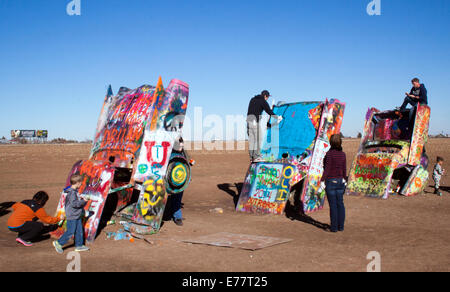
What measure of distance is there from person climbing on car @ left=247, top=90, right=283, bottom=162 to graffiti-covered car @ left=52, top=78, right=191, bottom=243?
261 cm

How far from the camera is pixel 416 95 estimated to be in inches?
481

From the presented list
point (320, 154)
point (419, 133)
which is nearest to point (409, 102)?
point (419, 133)

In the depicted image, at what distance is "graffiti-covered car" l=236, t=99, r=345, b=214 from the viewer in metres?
9.34

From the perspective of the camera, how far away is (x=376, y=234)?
6.98 m

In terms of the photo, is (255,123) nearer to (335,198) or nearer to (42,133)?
(335,198)

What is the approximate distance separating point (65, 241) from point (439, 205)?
9.39 meters

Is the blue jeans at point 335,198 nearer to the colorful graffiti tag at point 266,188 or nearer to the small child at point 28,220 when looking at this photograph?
the colorful graffiti tag at point 266,188

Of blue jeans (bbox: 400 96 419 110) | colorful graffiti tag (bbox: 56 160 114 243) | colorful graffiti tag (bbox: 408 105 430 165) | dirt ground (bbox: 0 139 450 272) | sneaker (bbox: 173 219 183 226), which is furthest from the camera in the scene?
blue jeans (bbox: 400 96 419 110)

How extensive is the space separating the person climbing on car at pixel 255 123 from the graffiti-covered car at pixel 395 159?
12.3 feet

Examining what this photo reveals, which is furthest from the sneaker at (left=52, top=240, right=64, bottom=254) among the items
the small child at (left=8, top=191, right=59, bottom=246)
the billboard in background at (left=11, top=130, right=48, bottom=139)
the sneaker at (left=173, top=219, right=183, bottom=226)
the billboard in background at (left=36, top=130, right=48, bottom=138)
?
the billboard in background at (left=11, top=130, right=48, bottom=139)

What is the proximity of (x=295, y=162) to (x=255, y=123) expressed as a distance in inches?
62.6

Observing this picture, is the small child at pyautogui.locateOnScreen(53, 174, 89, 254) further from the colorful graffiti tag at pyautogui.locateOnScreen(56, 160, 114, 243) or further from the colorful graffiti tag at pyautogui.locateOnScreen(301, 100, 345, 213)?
the colorful graffiti tag at pyautogui.locateOnScreen(301, 100, 345, 213)
